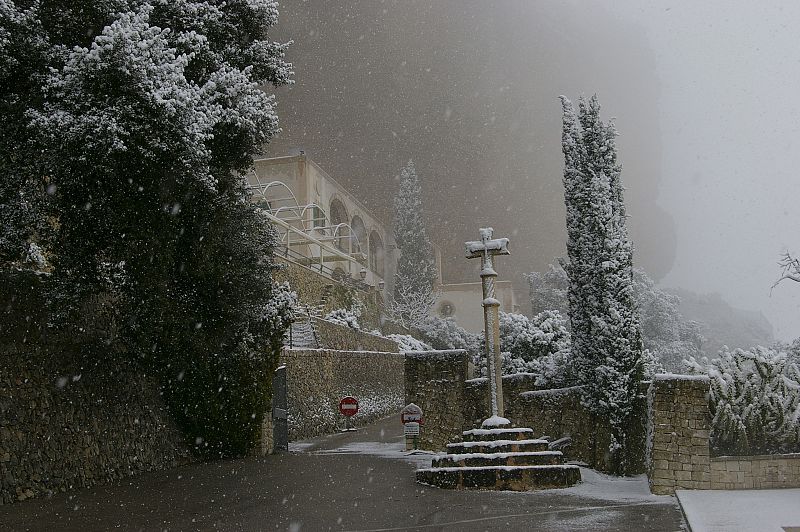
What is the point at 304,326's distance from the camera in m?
24.5

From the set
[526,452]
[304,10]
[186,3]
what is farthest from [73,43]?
[304,10]

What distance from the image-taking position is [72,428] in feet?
35.3

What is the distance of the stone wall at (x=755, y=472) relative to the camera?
8.85 meters

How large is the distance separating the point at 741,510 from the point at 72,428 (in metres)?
8.81

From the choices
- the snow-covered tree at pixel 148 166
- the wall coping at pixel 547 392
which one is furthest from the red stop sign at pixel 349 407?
the wall coping at pixel 547 392

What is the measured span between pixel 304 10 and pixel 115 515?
191 feet

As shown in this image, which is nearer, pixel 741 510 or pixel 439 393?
pixel 741 510

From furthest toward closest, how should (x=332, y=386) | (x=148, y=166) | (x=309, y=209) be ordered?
1. (x=309, y=209)
2. (x=332, y=386)
3. (x=148, y=166)

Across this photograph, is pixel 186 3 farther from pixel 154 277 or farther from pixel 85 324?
pixel 85 324

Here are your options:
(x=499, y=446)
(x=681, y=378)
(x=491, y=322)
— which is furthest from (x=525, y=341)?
(x=681, y=378)

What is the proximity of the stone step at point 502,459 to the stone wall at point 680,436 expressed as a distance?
159 centimetres

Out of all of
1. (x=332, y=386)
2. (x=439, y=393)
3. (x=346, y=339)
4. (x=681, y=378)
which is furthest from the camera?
(x=346, y=339)

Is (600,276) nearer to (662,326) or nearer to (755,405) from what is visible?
(755,405)

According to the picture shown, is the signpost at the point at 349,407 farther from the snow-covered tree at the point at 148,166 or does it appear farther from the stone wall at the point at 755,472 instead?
the stone wall at the point at 755,472
